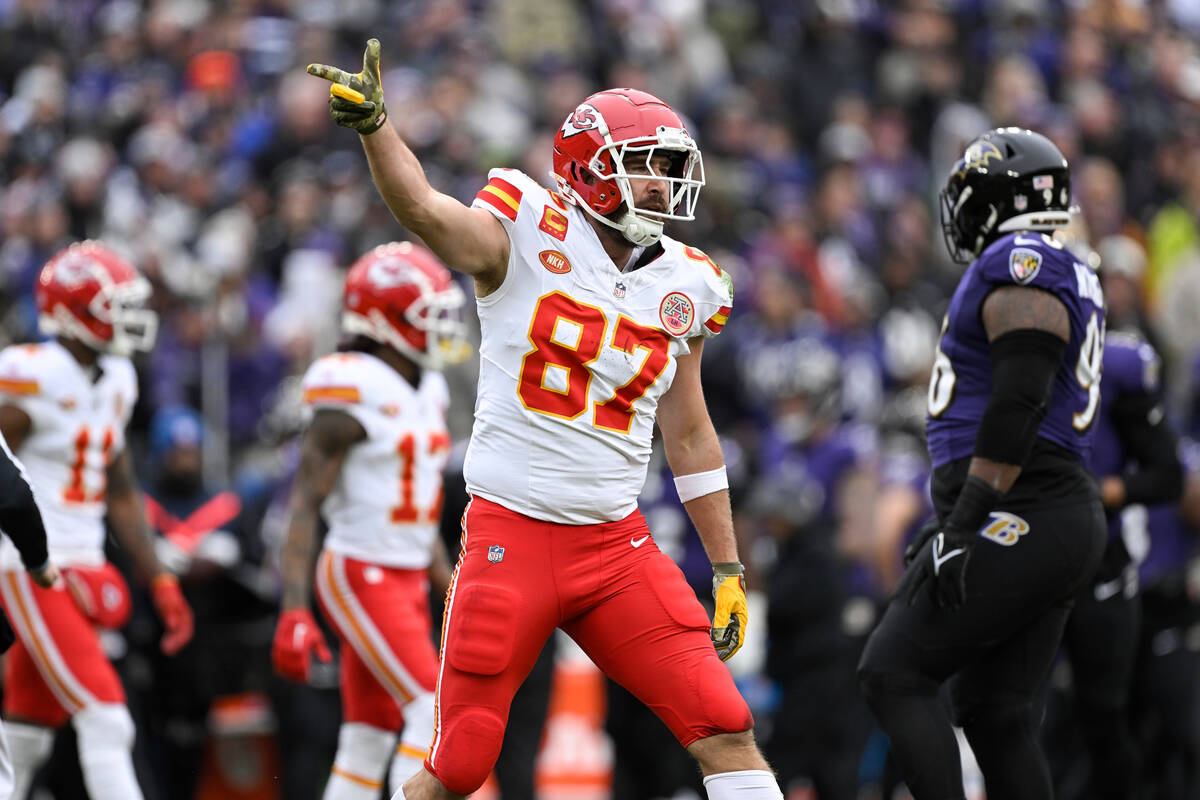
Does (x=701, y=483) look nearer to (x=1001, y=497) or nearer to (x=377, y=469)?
(x=1001, y=497)

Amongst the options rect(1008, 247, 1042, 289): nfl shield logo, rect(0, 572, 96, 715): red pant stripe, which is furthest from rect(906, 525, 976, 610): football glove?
rect(0, 572, 96, 715): red pant stripe

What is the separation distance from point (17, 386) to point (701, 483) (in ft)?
9.60

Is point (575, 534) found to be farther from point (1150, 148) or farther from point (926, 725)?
point (1150, 148)

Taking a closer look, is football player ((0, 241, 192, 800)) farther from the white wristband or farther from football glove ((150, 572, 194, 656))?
the white wristband

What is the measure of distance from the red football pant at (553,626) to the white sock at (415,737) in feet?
5.16

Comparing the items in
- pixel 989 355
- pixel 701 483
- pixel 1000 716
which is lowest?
pixel 1000 716

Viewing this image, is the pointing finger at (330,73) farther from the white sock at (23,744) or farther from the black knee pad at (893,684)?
the white sock at (23,744)

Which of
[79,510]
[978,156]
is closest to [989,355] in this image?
[978,156]

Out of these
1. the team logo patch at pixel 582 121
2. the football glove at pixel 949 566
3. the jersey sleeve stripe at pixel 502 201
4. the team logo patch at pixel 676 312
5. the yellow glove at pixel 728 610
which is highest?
the team logo patch at pixel 582 121

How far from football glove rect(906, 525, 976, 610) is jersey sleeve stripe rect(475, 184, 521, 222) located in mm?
1674

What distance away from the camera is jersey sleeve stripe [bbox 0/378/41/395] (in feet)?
22.6

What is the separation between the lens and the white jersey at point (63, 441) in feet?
22.8

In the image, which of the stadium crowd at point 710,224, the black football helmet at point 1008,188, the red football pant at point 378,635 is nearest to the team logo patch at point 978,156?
the black football helmet at point 1008,188

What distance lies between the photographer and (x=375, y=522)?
687 centimetres
